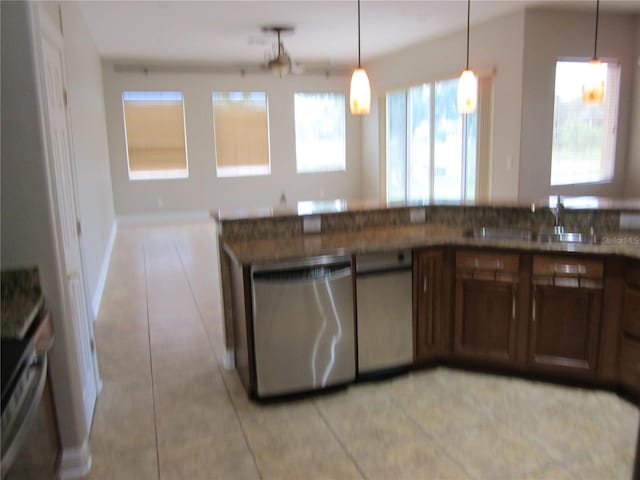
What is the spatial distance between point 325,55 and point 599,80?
20.1 ft

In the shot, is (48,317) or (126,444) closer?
(48,317)

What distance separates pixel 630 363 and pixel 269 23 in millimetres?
5431

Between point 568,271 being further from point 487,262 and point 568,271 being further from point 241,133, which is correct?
point 241,133

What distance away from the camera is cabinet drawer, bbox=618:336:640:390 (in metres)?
2.78

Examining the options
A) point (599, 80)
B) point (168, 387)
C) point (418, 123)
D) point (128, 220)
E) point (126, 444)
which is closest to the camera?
point (126, 444)

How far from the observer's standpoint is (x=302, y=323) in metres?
2.89

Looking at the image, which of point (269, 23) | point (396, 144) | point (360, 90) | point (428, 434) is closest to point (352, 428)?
point (428, 434)

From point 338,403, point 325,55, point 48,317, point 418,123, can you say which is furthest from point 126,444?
point 325,55

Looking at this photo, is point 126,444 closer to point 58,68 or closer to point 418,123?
point 58,68

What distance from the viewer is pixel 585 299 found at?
114 inches

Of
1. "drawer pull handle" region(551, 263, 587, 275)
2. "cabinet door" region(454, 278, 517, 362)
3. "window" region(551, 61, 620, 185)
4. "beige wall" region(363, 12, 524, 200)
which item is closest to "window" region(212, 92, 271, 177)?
"beige wall" region(363, 12, 524, 200)

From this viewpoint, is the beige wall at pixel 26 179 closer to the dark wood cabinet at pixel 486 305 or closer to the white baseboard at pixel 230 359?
the white baseboard at pixel 230 359

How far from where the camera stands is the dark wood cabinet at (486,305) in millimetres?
3061

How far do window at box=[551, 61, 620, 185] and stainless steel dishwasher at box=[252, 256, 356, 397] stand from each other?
4694mm
